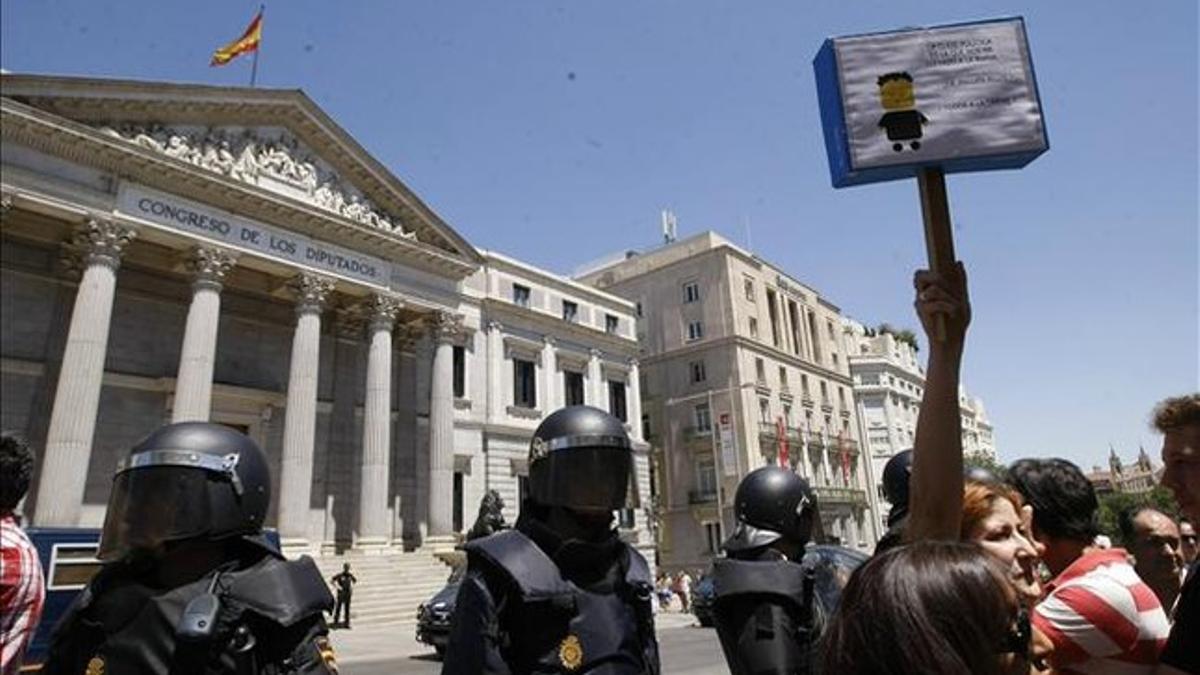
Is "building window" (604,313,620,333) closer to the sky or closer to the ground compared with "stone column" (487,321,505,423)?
closer to the sky

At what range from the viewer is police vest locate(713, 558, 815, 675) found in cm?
301

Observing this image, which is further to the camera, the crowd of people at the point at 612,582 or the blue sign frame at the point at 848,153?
the blue sign frame at the point at 848,153

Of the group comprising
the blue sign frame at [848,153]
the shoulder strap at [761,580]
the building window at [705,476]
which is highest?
the building window at [705,476]

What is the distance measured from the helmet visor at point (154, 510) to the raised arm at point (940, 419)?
7.28 feet

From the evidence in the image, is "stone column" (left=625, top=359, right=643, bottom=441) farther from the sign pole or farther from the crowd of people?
the sign pole

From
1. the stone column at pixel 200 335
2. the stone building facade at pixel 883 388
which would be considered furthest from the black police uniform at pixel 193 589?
the stone building facade at pixel 883 388

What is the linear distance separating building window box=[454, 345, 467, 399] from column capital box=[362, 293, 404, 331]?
4283 millimetres

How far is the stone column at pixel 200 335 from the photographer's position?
18328mm

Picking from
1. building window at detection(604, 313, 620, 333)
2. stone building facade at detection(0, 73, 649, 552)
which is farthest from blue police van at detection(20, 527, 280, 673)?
building window at detection(604, 313, 620, 333)

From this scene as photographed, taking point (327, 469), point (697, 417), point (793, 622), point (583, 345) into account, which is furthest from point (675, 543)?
Answer: point (793, 622)

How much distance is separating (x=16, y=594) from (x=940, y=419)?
3.63m

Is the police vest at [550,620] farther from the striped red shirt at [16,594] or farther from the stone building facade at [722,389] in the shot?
the stone building facade at [722,389]

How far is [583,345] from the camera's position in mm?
32656

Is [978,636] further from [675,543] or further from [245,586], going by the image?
[675,543]
